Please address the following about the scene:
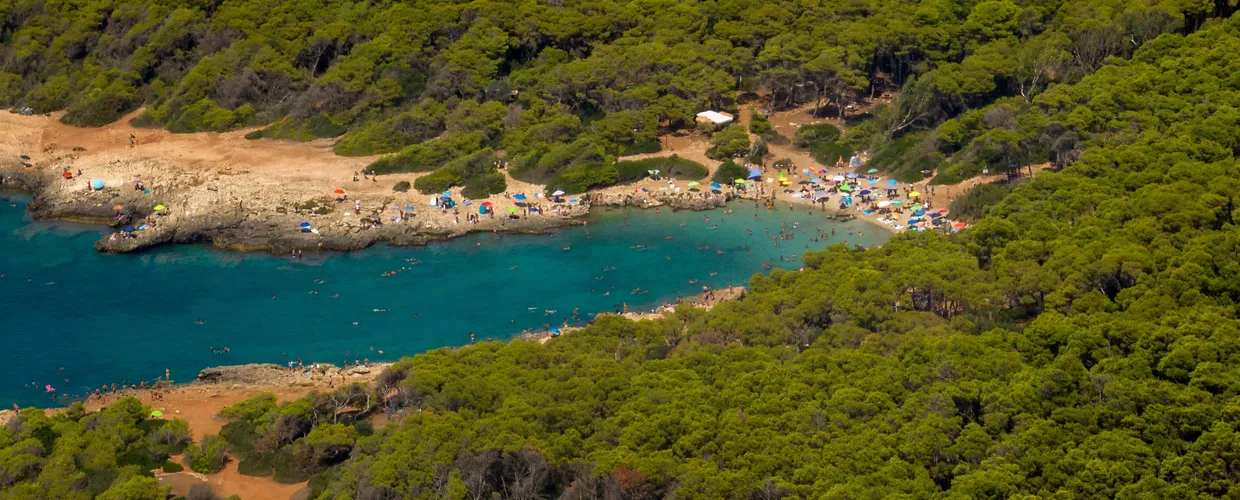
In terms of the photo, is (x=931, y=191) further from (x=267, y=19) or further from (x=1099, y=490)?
(x=267, y=19)

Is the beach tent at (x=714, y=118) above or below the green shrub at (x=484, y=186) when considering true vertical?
above

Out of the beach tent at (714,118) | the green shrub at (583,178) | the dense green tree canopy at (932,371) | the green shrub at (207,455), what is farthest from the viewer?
the beach tent at (714,118)

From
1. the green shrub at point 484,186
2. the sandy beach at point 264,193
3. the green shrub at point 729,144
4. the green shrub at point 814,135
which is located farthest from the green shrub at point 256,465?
the green shrub at point 814,135

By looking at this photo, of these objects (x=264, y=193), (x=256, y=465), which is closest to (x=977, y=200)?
(x=264, y=193)

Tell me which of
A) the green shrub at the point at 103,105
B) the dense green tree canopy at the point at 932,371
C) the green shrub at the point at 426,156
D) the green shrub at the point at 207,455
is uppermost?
the green shrub at the point at 103,105

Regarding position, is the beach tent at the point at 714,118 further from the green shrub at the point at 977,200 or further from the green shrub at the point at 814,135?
the green shrub at the point at 977,200

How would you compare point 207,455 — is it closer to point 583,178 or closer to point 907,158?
point 583,178
